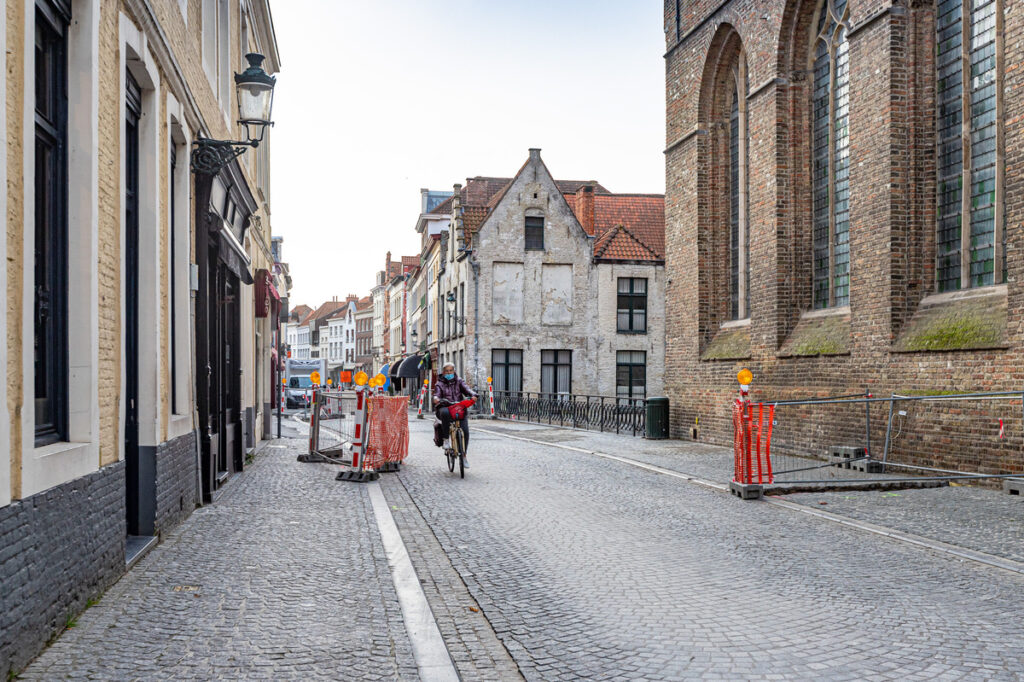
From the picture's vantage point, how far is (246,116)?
32.9 ft

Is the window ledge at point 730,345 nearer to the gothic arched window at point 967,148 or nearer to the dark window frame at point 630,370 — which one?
the gothic arched window at point 967,148

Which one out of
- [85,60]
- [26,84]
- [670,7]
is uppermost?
[670,7]

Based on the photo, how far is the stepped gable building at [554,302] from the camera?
39.4m

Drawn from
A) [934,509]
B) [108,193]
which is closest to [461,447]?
[934,509]

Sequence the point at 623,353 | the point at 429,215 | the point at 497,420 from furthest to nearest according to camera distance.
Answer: the point at 429,215
the point at 623,353
the point at 497,420

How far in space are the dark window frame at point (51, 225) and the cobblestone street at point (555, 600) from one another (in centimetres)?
121

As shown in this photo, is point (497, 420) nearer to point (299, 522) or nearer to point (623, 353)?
point (623, 353)

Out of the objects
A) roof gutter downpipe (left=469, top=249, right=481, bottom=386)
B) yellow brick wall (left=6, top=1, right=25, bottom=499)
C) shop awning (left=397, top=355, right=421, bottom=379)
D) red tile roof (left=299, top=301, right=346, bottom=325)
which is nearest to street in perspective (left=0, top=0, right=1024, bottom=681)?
yellow brick wall (left=6, top=1, right=25, bottom=499)

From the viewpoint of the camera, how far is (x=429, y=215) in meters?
56.7

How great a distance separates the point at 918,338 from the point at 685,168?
8.47m

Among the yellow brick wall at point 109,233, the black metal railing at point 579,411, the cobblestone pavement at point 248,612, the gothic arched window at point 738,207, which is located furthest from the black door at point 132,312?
the black metal railing at point 579,411

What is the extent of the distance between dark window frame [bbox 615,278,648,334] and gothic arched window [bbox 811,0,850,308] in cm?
2321

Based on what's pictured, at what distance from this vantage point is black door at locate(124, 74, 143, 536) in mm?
7125

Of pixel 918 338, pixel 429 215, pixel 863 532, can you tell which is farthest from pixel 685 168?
pixel 429 215
